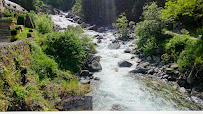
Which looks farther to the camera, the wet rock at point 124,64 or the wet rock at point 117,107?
the wet rock at point 124,64

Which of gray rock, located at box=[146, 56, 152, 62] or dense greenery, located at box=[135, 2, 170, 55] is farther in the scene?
dense greenery, located at box=[135, 2, 170, 55]

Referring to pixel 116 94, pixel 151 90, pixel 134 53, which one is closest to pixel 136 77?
pixel 151 90

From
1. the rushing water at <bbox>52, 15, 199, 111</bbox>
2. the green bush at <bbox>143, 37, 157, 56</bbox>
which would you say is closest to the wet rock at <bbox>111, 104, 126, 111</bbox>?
the rushing water at <bbox>52, 15, 199, 111</bbox>

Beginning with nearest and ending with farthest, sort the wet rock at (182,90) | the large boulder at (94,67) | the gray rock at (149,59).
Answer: the wet rock at (182,90) → the large boulder at (94,67) → the gray rock at (149,59)

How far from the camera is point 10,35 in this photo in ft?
35.0

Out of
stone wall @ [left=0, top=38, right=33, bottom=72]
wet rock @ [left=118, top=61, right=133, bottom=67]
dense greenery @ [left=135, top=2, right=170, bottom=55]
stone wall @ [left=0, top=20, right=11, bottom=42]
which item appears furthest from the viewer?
dense greenery @ [left=135, top=2, right=170, bottom=55]

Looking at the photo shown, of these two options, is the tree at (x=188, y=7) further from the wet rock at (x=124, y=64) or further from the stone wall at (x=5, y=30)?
the stone wall at (x=5, y=30)

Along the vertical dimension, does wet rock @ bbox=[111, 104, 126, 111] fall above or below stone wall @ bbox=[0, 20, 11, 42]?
below

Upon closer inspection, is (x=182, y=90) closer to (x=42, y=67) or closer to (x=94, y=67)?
(x=94, y=67)

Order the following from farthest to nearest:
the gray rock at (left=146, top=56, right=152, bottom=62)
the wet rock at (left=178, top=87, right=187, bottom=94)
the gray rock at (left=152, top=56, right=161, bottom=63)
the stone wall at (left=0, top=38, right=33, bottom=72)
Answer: the gray rock at (left=146, top=56, right=152, bottom=62)
the gray rock at (left=152, top=56, right=161, bottom=63)
the wet rock at (left=178, top=87, right=187, bottom=94)
the stone wall at (left=0, top=38, right=33, bottom=72)

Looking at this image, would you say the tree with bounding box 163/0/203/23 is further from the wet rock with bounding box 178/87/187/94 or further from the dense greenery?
the wet rock with bounding box 178/87/187/94

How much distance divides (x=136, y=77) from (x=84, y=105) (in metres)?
7.19

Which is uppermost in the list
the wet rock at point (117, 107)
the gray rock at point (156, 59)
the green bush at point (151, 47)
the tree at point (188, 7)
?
the tree at point (188, 7)

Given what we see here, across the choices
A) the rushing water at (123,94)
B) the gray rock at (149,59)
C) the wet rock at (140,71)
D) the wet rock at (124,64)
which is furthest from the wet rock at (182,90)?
the gray rock at (149,59)
